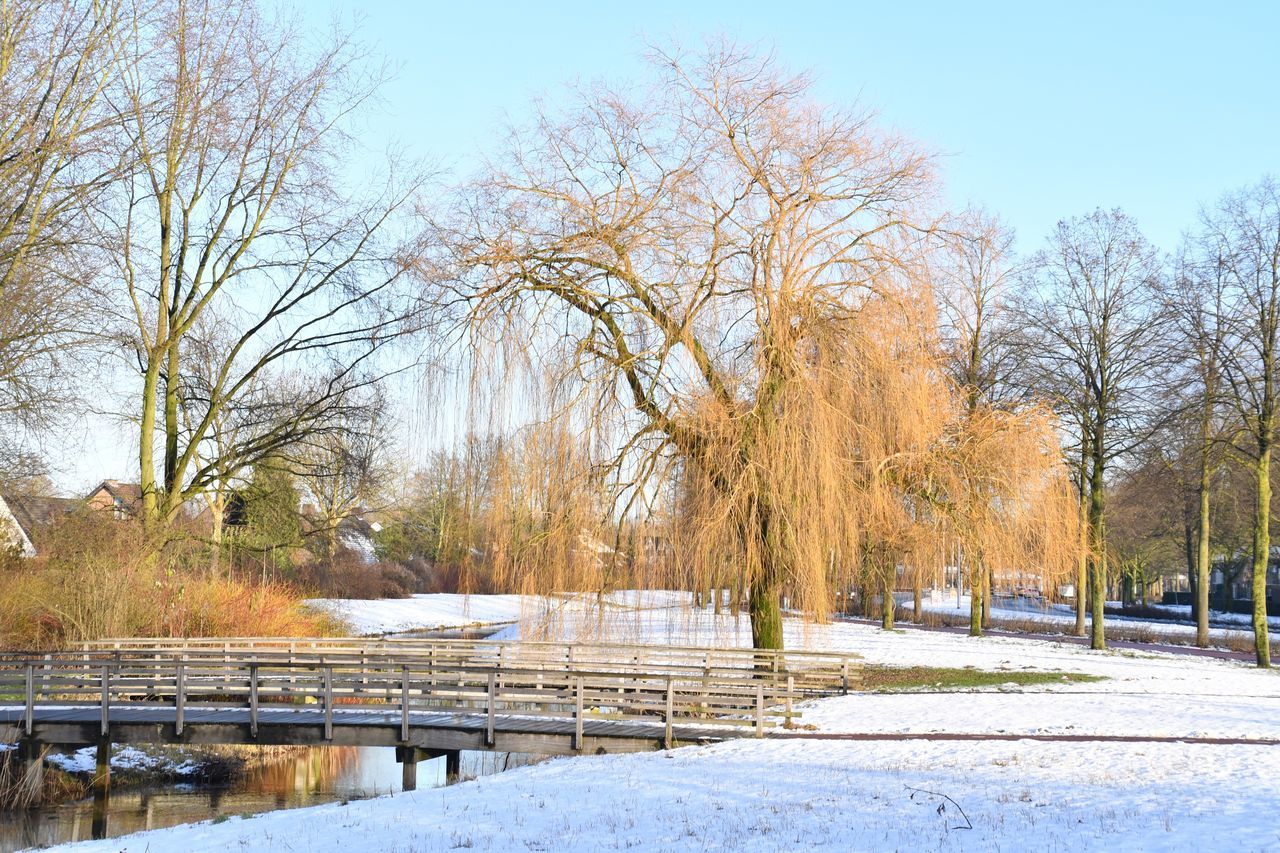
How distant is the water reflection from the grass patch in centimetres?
842

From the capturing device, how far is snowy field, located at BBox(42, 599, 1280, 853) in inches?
405

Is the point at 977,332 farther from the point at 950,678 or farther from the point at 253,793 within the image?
the point at 253,793

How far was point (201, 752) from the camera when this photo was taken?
21031 mm

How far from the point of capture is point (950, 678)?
25734mm

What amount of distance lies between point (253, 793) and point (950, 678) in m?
15.0

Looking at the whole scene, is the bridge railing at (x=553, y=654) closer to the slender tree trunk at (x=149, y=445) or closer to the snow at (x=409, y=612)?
the slender tree trunk at (x=149, y=445)

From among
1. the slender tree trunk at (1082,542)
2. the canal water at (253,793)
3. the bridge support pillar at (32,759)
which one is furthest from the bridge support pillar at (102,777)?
the slender tree trunk at (1082,542)

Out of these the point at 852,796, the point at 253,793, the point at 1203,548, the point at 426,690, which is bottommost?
the point at 253,793

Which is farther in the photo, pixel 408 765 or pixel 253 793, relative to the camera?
pixel 253 793

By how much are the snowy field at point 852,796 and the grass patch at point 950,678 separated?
507cm

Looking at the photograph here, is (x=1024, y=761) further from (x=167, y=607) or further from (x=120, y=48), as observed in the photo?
(x=167, y=607)

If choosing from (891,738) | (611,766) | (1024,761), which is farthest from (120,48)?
(1024,761)

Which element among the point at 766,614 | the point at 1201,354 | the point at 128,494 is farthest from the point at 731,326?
the point at 128,494

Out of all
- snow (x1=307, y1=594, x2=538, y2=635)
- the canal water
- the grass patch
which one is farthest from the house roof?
the grass patch
